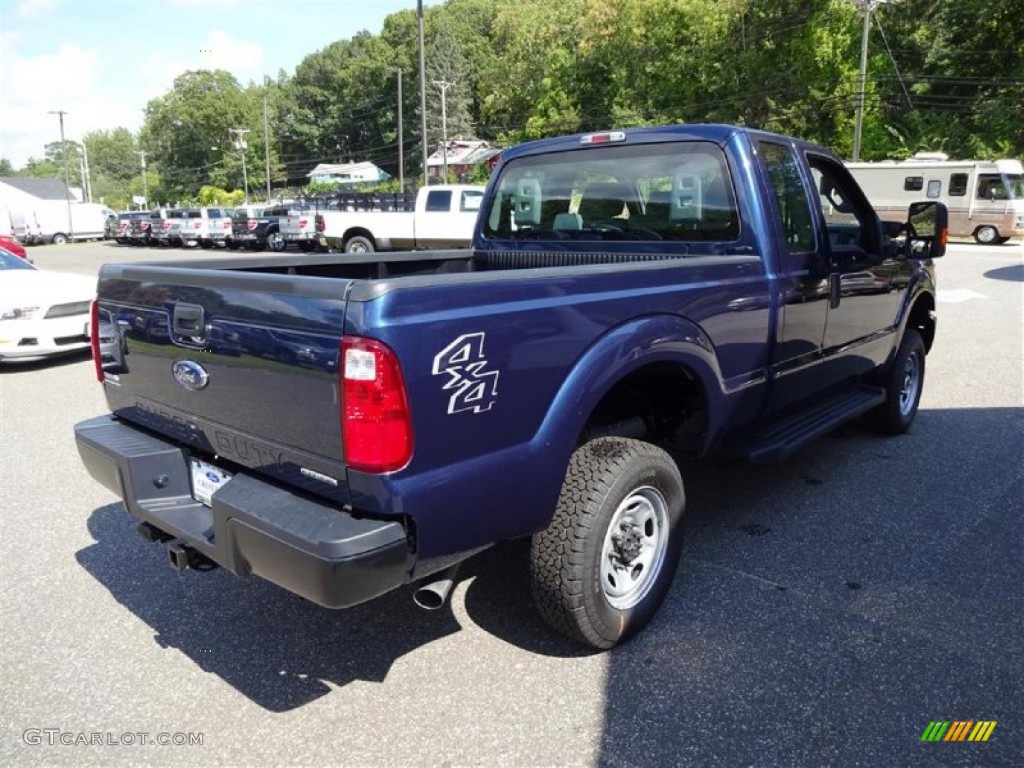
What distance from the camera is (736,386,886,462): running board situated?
3712 mm

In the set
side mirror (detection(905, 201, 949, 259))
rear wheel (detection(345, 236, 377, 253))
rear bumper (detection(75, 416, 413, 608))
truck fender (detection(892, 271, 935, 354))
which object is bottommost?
rear bumper (detection(75, 416, 413, 608))

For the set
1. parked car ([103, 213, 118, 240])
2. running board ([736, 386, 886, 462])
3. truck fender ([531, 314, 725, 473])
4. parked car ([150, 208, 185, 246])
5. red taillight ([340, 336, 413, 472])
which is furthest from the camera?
parked car ([103, 213, 118, 240])

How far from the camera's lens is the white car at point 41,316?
7938 mm

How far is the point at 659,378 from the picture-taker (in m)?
3.40

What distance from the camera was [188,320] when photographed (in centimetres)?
264

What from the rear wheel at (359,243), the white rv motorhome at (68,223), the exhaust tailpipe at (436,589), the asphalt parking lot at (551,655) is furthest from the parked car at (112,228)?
the exhaust tailpipe at (436,589)

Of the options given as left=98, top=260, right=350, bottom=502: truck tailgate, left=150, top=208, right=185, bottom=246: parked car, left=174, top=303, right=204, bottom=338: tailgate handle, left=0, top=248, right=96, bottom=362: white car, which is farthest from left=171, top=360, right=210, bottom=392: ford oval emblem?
left=150, top=208, right=185, bottom=246: parked car

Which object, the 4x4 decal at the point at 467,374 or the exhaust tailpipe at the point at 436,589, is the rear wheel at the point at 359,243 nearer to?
the exhaust tailpipe at the point at 436,589

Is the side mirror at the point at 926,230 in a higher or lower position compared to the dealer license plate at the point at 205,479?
higher

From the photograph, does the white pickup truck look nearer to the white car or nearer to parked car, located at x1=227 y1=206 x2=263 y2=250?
parked car, located at x1=227 y1=206 x2=263 y2=250

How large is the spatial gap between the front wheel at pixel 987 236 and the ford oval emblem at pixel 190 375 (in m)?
27.7

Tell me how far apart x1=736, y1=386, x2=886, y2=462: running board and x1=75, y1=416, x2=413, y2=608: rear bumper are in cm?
212

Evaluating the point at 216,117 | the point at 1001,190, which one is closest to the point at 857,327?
the point at 1001,190

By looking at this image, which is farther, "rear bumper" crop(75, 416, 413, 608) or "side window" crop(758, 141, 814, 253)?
"side window" crop(758, 141, 814, 253)
